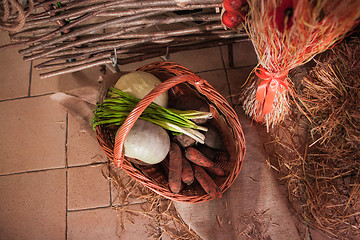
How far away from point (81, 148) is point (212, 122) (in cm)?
92

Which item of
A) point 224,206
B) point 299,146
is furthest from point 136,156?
point 299,146

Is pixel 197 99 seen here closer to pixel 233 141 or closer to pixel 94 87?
pixel 233 141

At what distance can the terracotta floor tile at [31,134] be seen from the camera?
5.81ft

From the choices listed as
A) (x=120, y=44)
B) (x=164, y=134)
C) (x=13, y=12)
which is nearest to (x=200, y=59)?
(x=120, y=44)

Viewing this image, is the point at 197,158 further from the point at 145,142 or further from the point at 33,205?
the point at 33,205

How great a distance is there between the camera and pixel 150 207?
1539mm

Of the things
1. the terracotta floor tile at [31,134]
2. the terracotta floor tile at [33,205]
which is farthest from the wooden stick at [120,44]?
the terracotta floor tile at [33,205]

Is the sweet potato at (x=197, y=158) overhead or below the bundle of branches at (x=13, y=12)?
below

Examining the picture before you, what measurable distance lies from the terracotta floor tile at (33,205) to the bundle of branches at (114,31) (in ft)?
2.50

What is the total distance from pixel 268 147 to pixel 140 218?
90 cm

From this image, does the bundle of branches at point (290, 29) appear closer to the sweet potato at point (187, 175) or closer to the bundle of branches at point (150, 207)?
the sweet potato at point (187, 175)

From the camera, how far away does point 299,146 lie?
155 centimetres

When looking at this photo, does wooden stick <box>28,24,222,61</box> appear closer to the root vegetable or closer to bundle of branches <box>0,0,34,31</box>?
bundle of branches <box>0,0,34,31</box>

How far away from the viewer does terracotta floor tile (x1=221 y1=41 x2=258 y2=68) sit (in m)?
1.84
